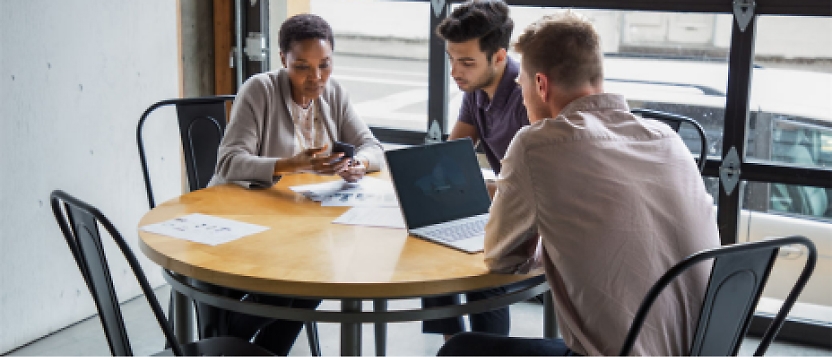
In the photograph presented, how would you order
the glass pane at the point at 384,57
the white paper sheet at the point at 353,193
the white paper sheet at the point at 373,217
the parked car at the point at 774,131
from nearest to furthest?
the white paper sheet at the point at 373,217
the white paper sheet at the point at 353,193
the parked car at the point at 774,131
the glass pane at the point at 384,57

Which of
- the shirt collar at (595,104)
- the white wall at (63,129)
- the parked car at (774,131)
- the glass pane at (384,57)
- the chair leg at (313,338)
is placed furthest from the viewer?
the glass pane at (384,57)

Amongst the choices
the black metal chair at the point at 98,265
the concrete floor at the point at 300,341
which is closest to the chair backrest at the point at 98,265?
the black metal chair at the point at 98,265

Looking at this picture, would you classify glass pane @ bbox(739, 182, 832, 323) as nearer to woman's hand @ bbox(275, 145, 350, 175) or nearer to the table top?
woman's hand @ bbox(275, 145, 350, 175)

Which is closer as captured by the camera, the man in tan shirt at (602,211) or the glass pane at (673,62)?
the man in tan shirt at (602,211)

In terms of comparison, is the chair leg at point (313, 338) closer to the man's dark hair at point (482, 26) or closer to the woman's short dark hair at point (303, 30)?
the woman's short dark hair at point (303, 30)

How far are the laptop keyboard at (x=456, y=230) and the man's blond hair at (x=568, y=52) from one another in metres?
0.48

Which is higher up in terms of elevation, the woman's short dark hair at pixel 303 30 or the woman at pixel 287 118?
the woman's short dark hair at pixel 303 30

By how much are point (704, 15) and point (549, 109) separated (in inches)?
67.2

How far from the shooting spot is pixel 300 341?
3.36m

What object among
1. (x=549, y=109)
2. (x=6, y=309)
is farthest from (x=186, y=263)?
(x=6, y=309)

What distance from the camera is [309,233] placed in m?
2.14

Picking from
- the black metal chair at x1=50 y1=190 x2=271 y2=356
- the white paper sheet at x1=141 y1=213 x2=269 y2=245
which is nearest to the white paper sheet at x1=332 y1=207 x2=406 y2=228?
the white paper sheet at x1=141 y1=213 x2=269 y2=245

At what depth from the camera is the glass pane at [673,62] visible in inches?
131

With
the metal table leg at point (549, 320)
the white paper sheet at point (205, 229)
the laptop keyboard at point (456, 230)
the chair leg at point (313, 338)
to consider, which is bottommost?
the chair leg at point (313, 338)
